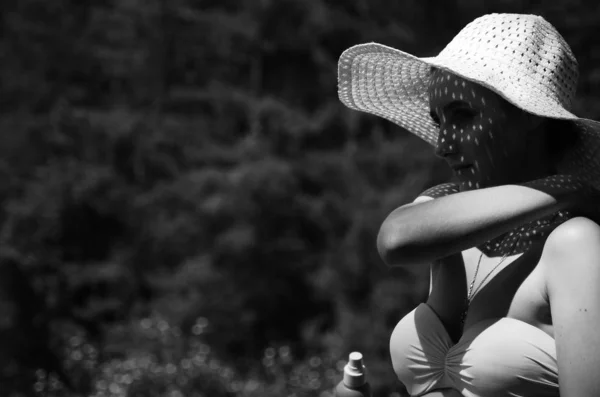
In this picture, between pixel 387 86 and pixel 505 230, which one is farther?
pixel 387 86

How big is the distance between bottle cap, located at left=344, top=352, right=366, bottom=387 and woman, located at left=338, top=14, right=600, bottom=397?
98 millimetres

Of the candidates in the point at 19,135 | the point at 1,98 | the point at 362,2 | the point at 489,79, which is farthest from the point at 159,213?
the point at 489,79

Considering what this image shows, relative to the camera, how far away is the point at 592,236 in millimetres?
1199

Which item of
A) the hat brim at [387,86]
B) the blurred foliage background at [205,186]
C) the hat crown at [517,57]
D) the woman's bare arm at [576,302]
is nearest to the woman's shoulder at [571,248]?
the woman's bare arm at [576,302]

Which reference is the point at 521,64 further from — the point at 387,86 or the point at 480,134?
the point at 387,86

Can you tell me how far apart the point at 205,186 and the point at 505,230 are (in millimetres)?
6932

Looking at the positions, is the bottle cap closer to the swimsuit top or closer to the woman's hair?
the swimsuit top

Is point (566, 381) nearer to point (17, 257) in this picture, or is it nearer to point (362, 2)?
point (362, 2)

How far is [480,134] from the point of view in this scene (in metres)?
1.31

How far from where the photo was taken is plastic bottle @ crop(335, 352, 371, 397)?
1479mm

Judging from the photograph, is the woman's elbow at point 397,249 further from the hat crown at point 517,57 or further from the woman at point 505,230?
the hat crown at point 517,57

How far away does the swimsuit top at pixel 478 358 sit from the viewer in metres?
1.20

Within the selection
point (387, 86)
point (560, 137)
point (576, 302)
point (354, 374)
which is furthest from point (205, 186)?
point (576, 302)

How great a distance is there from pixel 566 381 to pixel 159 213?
296 inches
